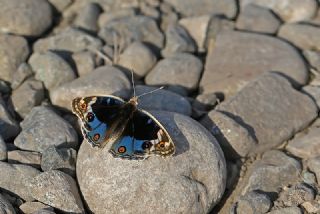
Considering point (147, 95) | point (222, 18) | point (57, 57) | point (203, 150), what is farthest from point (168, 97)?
point (222, 18)

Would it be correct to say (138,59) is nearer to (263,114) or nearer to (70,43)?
(70,43)

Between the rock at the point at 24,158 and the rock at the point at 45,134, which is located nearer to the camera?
the rock at the point at 24,158

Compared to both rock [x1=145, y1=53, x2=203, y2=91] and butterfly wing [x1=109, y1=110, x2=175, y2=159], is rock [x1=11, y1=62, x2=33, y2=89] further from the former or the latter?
butterfly wing [x1=109, y1=110, x2=175, y2=159]

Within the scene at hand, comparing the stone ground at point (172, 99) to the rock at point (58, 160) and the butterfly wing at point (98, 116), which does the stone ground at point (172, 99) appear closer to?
the rock at point (58, 160)

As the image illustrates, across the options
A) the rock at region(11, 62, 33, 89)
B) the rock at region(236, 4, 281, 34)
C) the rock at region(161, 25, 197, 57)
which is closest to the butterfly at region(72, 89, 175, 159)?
the rock at region(11, 62, 33, 89)

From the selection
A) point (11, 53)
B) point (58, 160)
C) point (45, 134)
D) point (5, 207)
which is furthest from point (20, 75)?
point (5, 207)

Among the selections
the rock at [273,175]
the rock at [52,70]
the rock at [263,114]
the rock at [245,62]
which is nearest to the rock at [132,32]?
the rock at [245,62]
